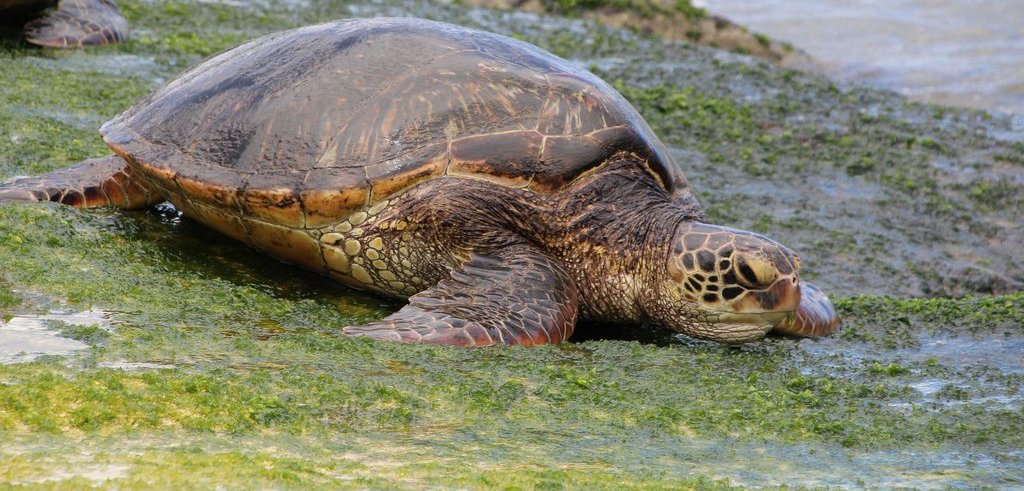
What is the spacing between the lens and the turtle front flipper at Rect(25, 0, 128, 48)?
8789mm

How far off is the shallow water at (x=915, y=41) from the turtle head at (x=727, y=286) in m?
6.23

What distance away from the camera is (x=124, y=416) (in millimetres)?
3102

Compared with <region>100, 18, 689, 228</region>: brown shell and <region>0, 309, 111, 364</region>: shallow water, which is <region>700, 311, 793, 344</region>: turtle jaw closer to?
<region>100, 18, 689, 228</region>: brown shell

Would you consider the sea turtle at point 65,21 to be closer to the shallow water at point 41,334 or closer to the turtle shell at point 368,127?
the turtle shell at point 368,127

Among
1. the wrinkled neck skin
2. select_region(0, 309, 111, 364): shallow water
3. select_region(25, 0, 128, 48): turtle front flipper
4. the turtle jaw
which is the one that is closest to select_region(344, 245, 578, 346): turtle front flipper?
the wrinkled neck skin

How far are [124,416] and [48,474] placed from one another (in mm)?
500

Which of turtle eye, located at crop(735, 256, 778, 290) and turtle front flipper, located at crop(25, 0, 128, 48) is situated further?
turtle front flipper, located at crop(25, 0, 128, 48)

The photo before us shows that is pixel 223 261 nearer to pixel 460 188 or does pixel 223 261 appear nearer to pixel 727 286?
pixel 460 188

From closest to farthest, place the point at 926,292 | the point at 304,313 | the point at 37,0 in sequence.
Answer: the point at 304,313, the point at 926,292, the point at 37,0

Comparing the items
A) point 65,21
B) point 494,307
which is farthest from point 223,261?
point 65,21

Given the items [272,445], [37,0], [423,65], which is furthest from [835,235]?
[37,0]

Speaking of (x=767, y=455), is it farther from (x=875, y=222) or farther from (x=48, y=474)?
(x=875, y=222)

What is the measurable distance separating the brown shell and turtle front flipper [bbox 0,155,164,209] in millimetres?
204

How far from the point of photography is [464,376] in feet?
12.9
